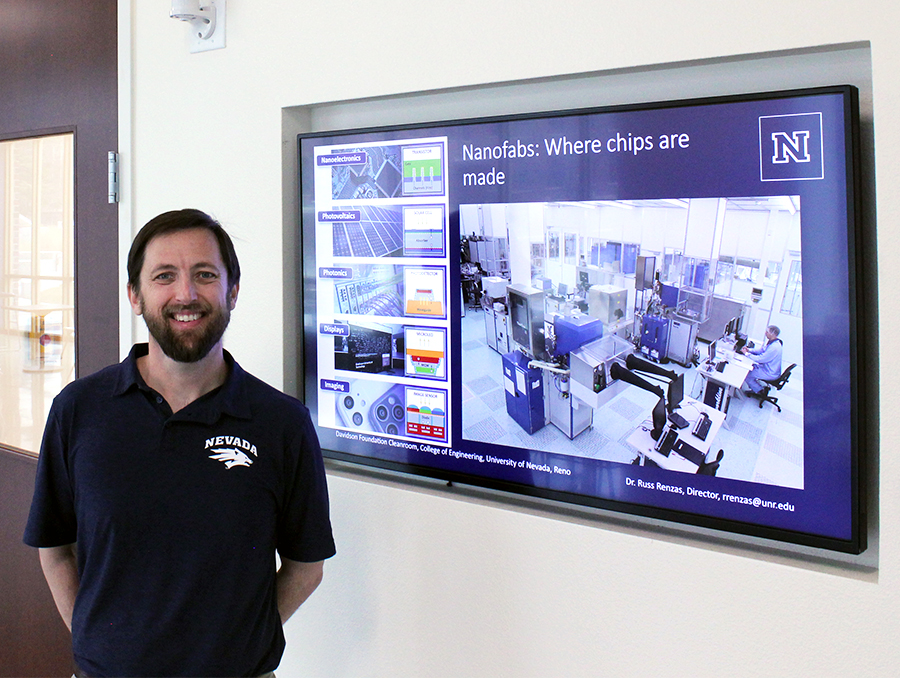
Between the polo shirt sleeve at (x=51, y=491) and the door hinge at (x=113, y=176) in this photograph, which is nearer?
the polo shirt sleeve at (x=51, y=491)

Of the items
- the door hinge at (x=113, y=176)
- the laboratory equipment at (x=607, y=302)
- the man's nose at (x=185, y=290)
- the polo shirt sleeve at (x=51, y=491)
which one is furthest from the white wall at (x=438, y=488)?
the polo shirt sleeve at (x=51, y=491)

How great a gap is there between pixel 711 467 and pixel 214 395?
3.44 feet

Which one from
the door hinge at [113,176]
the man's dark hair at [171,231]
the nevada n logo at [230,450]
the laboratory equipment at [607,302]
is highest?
the door hinge at [113,176]

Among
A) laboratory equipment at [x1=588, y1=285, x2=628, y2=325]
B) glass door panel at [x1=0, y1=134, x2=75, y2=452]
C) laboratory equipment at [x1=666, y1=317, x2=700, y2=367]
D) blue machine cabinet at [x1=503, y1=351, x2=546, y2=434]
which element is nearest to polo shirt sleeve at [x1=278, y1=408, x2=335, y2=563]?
blue machine cabinet at [x1=503, y1=351, x2=546, y2=434]

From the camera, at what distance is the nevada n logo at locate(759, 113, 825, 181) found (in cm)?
128

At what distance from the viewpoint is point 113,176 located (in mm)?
2250

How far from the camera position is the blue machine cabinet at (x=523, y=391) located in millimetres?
1606

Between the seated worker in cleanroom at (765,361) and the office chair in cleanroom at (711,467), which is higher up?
the seated worker in cleanroom at (765,361)

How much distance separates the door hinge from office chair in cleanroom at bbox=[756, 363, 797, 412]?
2.04 m

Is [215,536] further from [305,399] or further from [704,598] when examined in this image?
[704,598]

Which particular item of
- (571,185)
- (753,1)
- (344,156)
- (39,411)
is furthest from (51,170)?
(753,1)

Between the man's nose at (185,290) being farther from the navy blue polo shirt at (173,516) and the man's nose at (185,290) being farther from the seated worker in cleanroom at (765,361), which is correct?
the seated worker in cleanroom at (765,361)

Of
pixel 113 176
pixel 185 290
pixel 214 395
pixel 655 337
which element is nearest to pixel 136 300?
pixel 185 290

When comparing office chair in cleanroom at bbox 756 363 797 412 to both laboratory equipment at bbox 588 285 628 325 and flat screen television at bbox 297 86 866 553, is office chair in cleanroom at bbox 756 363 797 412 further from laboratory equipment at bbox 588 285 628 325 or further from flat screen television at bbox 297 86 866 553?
laboratory equipment at bbox 588 285 628 325
